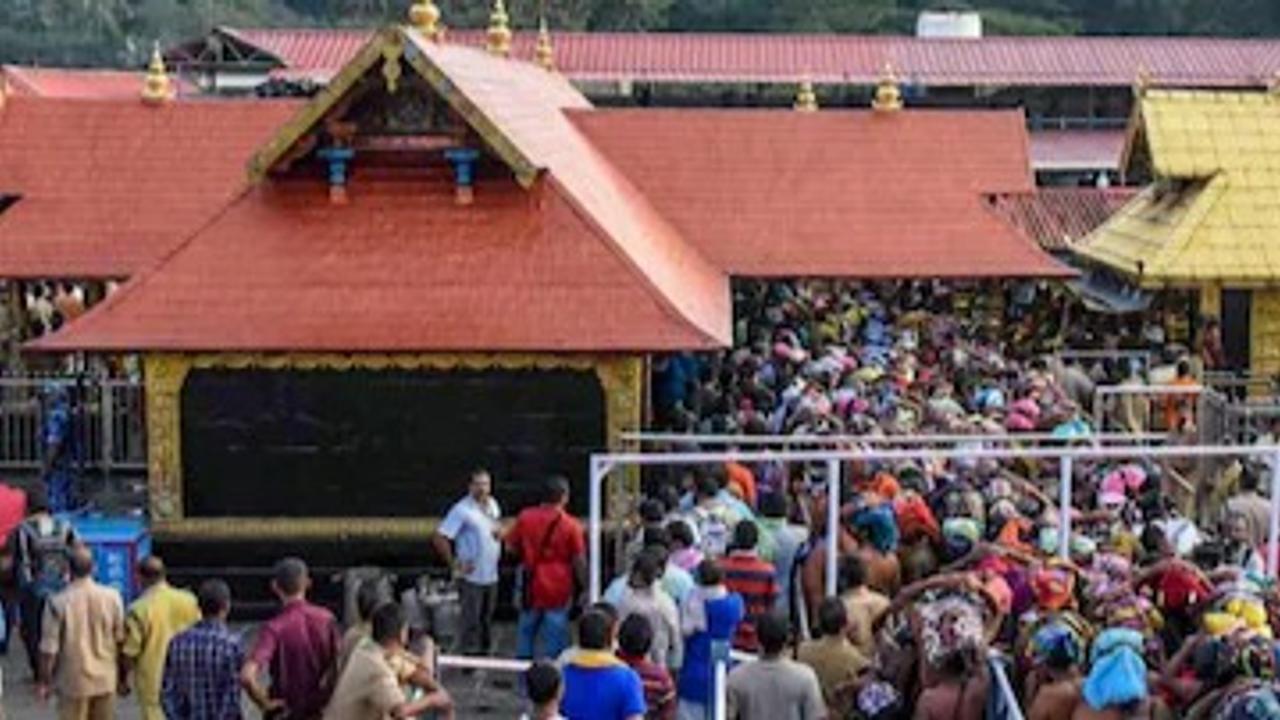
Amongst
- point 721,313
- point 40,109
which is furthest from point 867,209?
point 40,109

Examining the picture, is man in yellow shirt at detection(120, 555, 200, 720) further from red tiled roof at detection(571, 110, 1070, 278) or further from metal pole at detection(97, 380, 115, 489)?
red tiled roof at detection(571, 110, 1070, 278)

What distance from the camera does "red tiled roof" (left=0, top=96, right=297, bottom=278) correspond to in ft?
63.8

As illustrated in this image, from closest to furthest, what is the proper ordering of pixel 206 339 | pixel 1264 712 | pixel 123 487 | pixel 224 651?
pixel 1264 712
pixel 224 651
pixel 206 339
pixel 123 487

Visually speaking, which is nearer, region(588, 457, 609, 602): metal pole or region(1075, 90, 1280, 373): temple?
region(588, 457, 609, 602): metal pole

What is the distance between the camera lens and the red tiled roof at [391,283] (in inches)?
559

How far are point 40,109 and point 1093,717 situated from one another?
53.3ft

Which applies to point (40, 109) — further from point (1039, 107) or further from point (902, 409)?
point (1039, 107)

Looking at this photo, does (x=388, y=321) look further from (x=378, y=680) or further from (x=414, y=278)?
(x=378, y=680)

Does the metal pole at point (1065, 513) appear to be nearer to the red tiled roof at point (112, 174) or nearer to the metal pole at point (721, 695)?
the metal pole at point (721, 695)

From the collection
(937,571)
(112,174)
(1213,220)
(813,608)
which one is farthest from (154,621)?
(1213,220)

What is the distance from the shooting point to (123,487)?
1706 centimetres

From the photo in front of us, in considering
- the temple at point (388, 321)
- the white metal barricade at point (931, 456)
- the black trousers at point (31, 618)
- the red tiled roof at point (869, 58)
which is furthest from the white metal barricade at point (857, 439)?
the red tiled roof at point (869, 58)

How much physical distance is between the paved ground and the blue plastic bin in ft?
2.49

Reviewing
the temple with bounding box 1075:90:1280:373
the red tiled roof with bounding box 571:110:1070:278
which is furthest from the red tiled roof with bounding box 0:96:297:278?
the temple with bounding box 1075:90:1280:373
